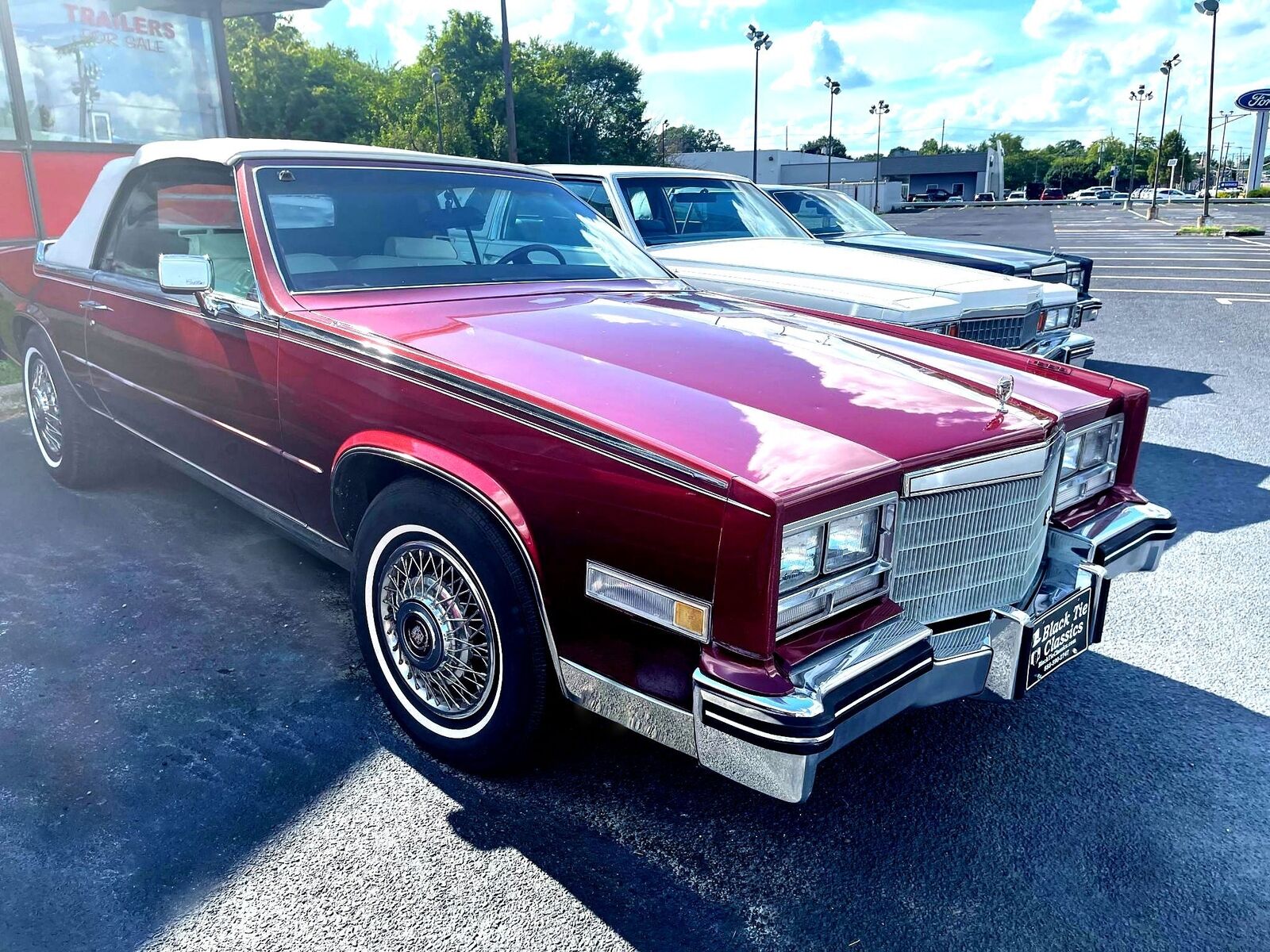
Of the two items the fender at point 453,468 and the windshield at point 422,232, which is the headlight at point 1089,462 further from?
the windshield at point 422,232

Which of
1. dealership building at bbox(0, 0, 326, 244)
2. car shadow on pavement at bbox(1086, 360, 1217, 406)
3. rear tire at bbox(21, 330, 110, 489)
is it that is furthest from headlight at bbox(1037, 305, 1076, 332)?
dealership building at bbox(0, 0, 326, 244)

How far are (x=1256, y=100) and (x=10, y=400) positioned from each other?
84.8m

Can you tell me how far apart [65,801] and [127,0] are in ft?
27.6

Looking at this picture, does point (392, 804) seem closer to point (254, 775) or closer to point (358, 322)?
point (254, 775)

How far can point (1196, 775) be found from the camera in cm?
261

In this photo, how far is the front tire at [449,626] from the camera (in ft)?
7.48

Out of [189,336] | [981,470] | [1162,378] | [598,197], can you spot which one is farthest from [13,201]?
[1162,378]

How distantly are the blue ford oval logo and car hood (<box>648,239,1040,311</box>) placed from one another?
80.4 meters

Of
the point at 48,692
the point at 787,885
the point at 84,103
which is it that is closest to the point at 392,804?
the point at 787,885

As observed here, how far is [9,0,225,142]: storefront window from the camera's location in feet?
25.3

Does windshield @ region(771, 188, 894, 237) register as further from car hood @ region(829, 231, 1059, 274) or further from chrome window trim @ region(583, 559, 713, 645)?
chrome window trim @ region(583, 559, 713, 645)

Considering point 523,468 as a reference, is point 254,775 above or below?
below

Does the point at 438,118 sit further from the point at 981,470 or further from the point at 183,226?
the point at 981,470

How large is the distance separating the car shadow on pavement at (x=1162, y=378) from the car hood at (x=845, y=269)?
1.61 metres
